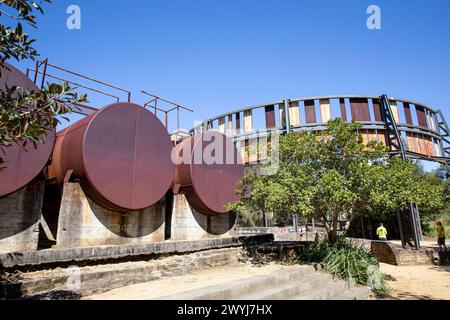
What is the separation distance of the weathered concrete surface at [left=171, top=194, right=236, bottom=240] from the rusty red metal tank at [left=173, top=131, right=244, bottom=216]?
0.28 m

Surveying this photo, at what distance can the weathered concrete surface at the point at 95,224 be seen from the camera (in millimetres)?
8008

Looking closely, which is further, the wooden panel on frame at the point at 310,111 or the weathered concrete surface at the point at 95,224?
the wooden panel on frame at the point at 310,111

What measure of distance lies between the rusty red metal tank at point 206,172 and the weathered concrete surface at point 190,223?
28 centimetres

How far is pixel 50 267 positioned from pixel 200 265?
4.60m

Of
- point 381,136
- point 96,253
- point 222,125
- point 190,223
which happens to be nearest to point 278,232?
point 222,125

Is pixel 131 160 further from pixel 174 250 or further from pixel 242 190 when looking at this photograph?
pixel 242 190

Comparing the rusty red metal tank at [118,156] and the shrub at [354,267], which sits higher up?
the rusty red metal tank at [118,156]

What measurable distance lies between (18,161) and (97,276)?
3.51m

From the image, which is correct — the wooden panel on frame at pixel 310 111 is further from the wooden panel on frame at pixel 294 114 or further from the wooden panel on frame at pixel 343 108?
the wooden panel on frame at pixel 343 108

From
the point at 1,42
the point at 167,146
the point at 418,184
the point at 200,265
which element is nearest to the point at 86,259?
the point at 200,265

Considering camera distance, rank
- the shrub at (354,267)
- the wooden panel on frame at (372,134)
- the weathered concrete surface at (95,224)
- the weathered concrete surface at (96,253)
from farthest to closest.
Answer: the wooden panel on frame at (372,134)
the weathered concrete surface at (95,224)
the shrub at (354,267)
the weathered concrete surface at (96,253)

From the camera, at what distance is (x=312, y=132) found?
10.1 meters

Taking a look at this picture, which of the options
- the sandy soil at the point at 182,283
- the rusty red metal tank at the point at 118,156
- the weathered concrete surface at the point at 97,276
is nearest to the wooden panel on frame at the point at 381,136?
the sandy soil at the point at 182,283

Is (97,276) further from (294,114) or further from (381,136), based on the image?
(381,136)
